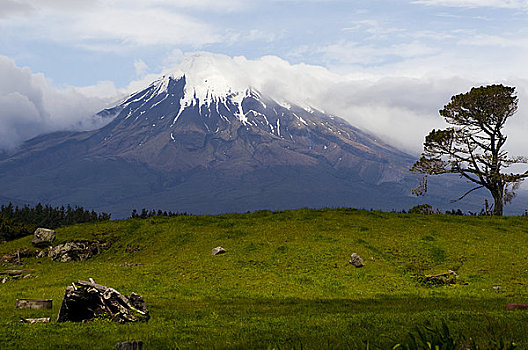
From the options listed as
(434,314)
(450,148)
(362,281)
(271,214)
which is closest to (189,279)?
(362,281)

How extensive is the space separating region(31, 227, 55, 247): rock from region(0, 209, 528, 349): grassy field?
124cm

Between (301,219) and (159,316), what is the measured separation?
28912 mm

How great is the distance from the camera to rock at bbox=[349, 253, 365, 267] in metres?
32.2

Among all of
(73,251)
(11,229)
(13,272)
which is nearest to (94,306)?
(13,272)

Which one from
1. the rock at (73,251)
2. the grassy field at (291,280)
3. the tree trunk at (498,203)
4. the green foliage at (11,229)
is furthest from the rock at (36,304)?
the tree trunk at (498,203)

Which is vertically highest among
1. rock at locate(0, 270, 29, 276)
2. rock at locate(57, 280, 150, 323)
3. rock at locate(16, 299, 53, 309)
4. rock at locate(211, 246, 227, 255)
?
rock at locate(57, 280, 150, 323)

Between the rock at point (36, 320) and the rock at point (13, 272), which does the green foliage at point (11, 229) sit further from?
the rock at point (36, 320)

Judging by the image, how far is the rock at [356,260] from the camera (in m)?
32.2

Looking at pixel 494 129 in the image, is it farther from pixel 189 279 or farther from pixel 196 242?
pixel 189 279

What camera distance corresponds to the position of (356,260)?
106ft

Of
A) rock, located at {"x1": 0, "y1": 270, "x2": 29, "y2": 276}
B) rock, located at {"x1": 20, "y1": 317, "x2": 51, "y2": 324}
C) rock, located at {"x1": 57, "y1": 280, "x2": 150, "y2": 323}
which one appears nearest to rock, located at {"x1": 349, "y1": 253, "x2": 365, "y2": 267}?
rock, located at {"x1": 57, "y1": 280, "x2": 150, "y2": 323}

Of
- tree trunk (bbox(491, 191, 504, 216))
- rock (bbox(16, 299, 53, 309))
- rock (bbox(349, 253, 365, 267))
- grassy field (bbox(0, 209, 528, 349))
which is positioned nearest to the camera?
grassy field (bbox(0, 209, 528, 349))

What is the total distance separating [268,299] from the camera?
24.8m

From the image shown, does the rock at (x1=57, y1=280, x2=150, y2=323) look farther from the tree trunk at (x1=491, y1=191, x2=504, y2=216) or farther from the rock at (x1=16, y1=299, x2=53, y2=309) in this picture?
the tree trunk at (x1=491, y1=191, x2=504, y2=216)
